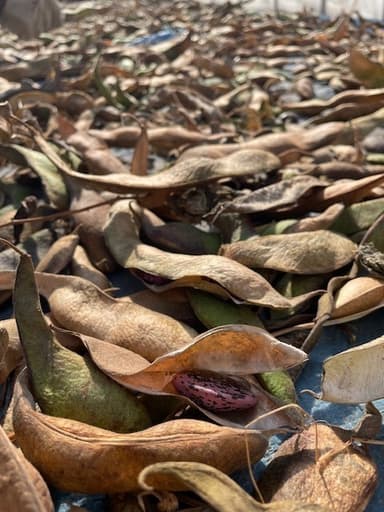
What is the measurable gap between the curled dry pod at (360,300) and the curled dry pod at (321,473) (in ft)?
0.96

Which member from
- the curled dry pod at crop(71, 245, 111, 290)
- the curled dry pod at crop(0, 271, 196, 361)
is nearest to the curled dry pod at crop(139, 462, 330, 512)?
the curled dry pod at crop(0, 271, 196, 361)

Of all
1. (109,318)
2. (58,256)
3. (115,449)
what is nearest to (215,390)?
(115,449)

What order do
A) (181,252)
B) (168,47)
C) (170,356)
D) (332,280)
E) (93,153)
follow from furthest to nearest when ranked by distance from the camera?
1. (168,47)
2. (93,153)
3. (181,252)
4. (332,280)
5. (170,356)

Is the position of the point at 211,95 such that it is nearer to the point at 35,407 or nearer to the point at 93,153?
the point at 93,153

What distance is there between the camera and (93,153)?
167 centimetres

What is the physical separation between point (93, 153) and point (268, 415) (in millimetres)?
1057

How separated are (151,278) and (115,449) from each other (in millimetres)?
463

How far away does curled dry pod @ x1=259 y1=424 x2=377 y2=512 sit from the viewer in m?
0.72

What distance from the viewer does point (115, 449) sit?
736mm

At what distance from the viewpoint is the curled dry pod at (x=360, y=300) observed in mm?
1062

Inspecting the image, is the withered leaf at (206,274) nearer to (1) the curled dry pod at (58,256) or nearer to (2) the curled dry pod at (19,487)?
(1) the curled dry pod at (58,256)

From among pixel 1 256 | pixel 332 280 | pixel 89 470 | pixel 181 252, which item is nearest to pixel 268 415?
pixel 89 470

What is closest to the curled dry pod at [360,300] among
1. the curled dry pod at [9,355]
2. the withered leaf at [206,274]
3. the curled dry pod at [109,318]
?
the withered leaf at [206,274]

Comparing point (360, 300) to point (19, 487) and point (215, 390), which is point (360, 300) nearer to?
point (215, 390)
